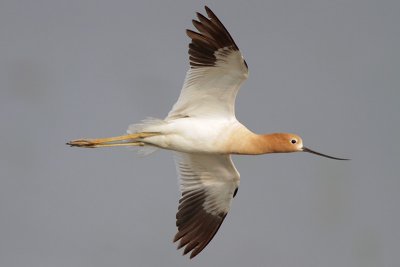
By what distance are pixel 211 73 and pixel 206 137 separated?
1118 millimetres

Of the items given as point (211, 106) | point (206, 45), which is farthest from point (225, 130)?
point (206, 45)

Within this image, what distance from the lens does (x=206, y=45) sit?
602 inches

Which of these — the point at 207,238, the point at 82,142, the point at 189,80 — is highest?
the point at 189,80

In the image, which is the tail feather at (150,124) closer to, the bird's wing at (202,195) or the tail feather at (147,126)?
the tail feather at (147,126)

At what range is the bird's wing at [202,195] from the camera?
1703 centimetres

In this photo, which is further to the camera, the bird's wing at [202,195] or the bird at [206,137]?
the bird's wing at [202,195]

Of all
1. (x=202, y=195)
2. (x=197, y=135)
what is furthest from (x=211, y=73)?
(x=202, y=195)

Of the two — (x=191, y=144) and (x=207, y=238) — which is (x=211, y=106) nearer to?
(x=191, y=144)

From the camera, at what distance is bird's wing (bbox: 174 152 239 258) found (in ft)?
55.9

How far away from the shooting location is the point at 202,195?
1733 cm

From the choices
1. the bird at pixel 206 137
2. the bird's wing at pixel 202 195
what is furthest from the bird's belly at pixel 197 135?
the bird's wing at pixel 202 195

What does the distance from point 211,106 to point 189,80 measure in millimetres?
608

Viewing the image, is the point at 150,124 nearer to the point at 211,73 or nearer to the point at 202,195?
the point at 211,73

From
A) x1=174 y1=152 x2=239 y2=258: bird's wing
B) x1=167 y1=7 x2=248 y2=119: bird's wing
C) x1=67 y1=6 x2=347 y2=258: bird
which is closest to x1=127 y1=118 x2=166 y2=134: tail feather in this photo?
x1=67 y1=6 x2=347 y2=258: bird
